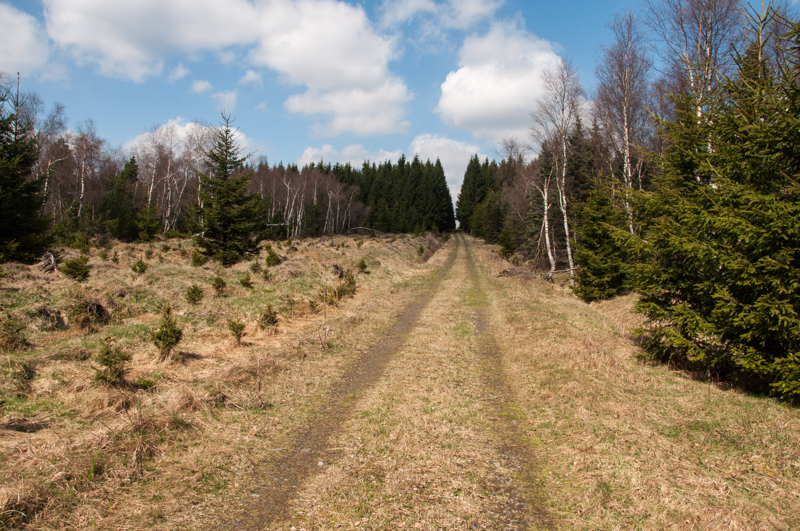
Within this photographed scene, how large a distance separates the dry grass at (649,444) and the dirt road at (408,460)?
1.48ft

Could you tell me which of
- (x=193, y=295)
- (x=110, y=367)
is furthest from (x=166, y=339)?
(x=193, y=295)

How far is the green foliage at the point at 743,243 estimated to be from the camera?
5793mm

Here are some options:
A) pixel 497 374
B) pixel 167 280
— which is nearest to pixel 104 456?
pixel 497 374

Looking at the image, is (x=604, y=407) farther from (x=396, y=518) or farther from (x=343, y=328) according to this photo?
(x=343, y=328)

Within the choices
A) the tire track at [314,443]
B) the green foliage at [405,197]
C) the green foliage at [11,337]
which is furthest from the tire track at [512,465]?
the green foliage at [405,197]

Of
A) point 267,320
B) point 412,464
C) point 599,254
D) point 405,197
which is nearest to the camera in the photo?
point 412,464

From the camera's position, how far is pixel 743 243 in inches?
253

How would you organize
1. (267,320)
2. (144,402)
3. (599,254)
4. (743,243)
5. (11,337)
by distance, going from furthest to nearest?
(599,254) < (267,320) < (11,337) < (743,243) < (144,402)

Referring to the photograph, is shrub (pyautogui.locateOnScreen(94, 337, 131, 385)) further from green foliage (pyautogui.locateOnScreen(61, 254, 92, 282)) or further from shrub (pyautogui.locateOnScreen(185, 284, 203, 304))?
green foliage (pyautogui.locateOnScreen(61, 254, 92, 282))

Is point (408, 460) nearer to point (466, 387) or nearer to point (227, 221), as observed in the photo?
point (466, 387)

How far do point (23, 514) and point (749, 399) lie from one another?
935 cm

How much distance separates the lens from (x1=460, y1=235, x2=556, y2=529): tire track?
12.5ft

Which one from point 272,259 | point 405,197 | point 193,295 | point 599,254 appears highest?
point 405,197

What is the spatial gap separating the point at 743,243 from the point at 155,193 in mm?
59039
